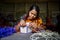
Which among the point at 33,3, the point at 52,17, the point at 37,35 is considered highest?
the point at 33,3

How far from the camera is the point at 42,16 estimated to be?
2098mm

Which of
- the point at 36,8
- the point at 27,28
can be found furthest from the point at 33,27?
the point at 36,8

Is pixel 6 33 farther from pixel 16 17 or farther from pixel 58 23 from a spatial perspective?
pixel 58 23

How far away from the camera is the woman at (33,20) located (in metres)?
2.11

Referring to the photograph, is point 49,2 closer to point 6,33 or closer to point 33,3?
point 33,3

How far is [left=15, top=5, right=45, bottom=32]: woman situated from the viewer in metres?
2.11

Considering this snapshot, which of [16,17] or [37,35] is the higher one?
[16,17]

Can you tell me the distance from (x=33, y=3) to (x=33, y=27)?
27 cm

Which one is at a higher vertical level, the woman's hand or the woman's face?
the woman's face

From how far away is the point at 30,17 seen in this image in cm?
212

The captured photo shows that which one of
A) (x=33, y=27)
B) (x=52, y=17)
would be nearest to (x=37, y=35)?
(x=33, y=27)

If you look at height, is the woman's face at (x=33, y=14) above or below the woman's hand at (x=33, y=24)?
above

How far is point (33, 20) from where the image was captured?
2.13 m

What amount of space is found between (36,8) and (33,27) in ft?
0.71
